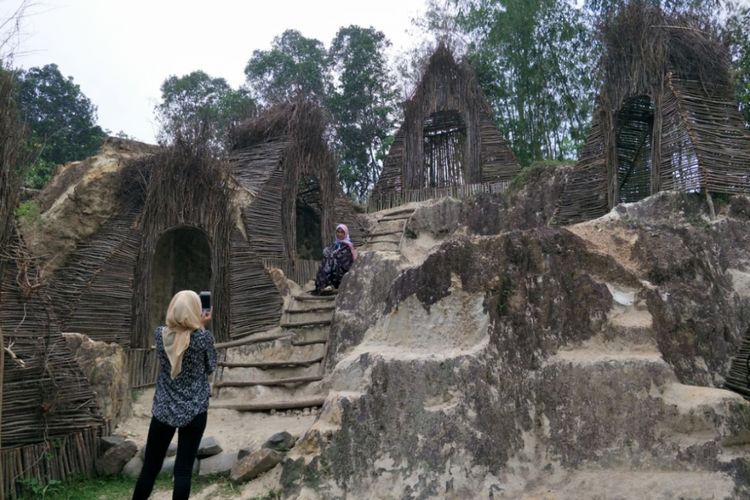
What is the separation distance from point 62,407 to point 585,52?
1285cm

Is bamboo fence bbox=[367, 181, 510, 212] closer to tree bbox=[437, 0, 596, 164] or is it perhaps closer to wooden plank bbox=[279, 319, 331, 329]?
tree bbox=[437, 0, 596, 164]

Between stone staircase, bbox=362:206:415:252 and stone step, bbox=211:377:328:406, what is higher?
stone staircase, bbox=362:206:415:252

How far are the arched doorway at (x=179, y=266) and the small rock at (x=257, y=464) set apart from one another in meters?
4.89

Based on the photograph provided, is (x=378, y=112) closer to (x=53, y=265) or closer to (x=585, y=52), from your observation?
(x=585, y=52)

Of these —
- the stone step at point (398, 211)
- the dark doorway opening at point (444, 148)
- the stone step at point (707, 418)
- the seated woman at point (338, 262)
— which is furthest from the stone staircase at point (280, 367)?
the dark doorway opening at point (444, 148)

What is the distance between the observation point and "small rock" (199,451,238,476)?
16.0 ft

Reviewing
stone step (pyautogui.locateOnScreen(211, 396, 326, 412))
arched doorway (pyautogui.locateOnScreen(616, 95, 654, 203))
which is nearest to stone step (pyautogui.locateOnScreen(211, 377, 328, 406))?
stone step (pyautogui.locateOnScreen(211, 396, 326, 412))

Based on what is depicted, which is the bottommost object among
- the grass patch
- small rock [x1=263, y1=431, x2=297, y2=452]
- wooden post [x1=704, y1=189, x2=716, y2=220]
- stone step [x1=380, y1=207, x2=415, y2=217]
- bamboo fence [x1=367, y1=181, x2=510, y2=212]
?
the grass patch

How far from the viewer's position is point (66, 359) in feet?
16.0

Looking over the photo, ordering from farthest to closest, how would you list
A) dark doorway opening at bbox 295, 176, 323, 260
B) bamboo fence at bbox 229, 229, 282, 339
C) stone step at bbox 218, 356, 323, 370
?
dark doorway opening at bbox 295, 176, 323, 260, bamboo fence at bbox 229, 229, 282, 339, stone step at bbox 218, 356, 323, 370

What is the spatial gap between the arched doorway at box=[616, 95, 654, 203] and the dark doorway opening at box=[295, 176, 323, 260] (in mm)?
5157

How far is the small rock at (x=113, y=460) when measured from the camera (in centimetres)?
486

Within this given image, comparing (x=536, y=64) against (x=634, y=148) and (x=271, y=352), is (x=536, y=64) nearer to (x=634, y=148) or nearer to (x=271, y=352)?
(x=634, y=148)

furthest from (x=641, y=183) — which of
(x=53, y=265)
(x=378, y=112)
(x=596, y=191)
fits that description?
(x=378, y=112)
